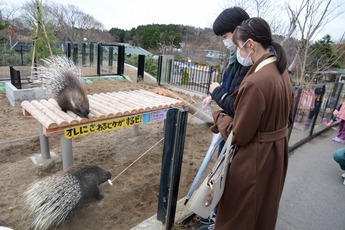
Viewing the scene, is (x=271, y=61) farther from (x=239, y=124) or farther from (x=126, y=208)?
(x=126, y=208)

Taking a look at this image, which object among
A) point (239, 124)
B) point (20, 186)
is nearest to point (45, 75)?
point (20, 186)

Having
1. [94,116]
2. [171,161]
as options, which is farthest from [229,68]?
[94,116]

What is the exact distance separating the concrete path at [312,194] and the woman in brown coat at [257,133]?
4.19 feet

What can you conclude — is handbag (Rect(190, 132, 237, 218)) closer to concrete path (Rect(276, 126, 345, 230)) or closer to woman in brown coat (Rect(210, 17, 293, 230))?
woman in brown coat (Rect(210, 17, 293, 230))

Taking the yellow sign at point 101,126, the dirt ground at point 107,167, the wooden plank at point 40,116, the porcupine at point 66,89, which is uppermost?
the porcupine at point 66,89

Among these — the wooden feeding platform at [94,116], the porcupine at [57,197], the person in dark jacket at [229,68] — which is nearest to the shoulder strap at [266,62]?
the person in dark jacket at [229,68]

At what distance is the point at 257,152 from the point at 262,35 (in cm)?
65

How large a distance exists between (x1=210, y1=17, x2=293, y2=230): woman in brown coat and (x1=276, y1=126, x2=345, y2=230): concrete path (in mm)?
1277

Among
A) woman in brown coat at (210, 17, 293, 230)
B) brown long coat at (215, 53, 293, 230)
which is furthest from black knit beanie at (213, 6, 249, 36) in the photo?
brown long coat at (215, 53, 293, 230)

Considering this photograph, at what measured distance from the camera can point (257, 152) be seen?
1354mm

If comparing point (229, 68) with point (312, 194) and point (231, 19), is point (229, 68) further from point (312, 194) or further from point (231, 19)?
point (312, 194)

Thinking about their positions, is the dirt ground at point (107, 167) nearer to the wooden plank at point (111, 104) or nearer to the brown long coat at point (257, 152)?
the wooden plank at point (111, 104)

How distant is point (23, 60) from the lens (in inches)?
394

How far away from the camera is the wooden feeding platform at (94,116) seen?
2.38m
